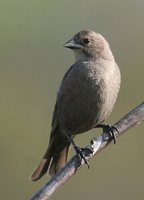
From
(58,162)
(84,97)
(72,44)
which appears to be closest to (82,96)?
A: (84,97)

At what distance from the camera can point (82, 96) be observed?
8.48 meters

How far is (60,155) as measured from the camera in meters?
8.92

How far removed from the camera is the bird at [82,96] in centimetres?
842

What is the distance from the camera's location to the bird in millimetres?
8422

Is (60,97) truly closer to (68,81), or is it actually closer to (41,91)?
(68,81)

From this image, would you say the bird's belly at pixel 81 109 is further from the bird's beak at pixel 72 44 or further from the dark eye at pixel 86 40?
the dark eye at pixel 86 40

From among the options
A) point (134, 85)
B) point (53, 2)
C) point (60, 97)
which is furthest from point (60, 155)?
point (53, 2)

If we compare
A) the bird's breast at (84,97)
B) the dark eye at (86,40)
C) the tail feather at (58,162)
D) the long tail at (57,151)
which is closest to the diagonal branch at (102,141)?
the bird's breast at (84,97)

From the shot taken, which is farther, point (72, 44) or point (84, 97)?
point (72, 44)

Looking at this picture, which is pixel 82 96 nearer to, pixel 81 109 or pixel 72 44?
pixel 81 109

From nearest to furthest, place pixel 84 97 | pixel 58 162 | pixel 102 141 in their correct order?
pixel 102 141
pixel 84 97
pixel 58 162

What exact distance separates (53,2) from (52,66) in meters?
2.35

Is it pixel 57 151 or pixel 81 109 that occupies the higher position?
pixel 81 109

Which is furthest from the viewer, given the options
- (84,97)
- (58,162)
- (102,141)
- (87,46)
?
(87,46)
